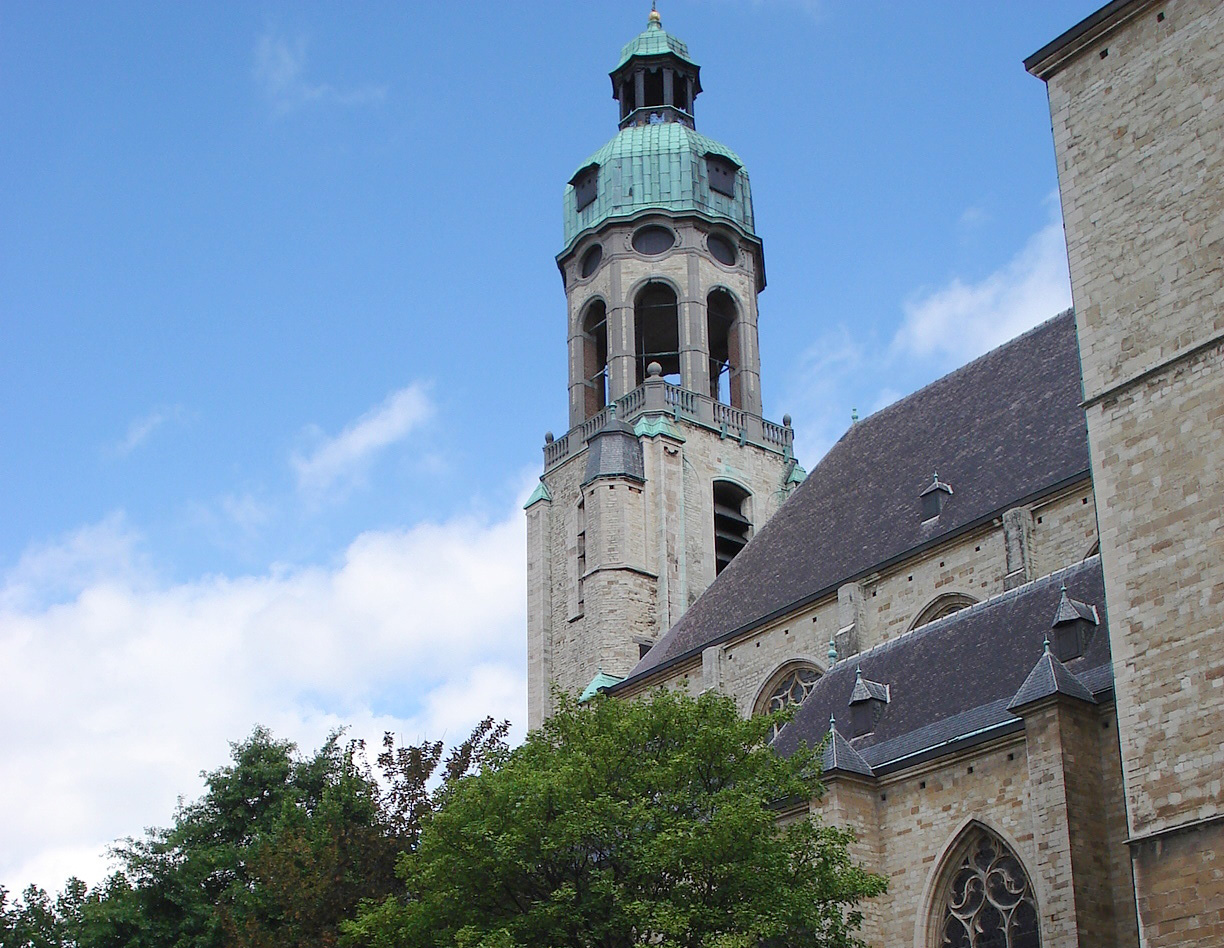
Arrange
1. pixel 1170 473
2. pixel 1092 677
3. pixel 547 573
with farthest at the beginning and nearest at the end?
pixel 547 573 < pixel 1092 677 < pixel 1170 473

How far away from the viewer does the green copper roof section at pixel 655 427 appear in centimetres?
3531

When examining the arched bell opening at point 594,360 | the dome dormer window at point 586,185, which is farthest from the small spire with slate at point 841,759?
the dome dormer window at point 586,185

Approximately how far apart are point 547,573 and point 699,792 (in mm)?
19197

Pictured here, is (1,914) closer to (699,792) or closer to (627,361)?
(699,792)

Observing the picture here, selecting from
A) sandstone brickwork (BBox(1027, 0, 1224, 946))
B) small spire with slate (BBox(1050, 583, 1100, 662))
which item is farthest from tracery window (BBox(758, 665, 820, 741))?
sandstone brickwork (BBox(1027, 0, 1224, 946))

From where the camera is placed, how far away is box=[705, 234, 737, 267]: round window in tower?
38.9 m

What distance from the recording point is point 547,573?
118ft

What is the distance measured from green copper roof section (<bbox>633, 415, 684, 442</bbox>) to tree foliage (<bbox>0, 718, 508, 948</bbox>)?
1024 cm

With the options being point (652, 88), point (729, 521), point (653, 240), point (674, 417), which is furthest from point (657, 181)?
point (729, 521)

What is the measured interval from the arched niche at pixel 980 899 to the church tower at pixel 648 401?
14786 millimetres

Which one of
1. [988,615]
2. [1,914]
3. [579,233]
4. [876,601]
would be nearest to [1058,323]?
[876,601]

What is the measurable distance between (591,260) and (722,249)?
10.2ft

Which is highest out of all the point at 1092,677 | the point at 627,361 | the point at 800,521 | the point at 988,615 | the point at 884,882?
the point at 627,361

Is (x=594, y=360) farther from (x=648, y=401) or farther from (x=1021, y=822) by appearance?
(x=1021, y=822)
